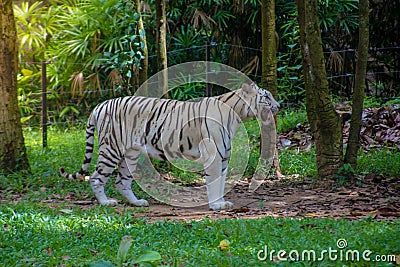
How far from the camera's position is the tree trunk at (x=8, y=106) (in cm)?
786

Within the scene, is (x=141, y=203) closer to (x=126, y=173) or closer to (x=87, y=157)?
(x=126, y=173)

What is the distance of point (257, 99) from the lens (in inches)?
267

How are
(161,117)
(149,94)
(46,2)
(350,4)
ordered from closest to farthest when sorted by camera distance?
1. (161,117)
2. (149,94)
3. (350,4)
4. (46,2)

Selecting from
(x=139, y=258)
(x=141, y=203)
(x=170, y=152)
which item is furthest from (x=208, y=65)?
(x=139, y=258)

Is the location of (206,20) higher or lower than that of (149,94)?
higher

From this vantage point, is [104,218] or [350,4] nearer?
[104,218]

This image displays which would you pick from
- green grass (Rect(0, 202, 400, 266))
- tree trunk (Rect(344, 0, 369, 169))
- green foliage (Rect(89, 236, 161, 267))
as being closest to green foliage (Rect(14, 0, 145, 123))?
tree trunk (Rect(344, 0, 369, 169))

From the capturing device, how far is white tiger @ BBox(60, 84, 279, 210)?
21.6 feet

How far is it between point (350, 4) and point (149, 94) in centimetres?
516

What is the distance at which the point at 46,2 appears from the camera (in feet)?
50.1

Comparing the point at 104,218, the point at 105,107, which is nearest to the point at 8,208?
the point at 104,218

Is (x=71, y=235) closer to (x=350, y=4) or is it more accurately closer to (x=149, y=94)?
(x=149, y=94)

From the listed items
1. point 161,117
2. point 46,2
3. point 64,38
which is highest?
point 46,2

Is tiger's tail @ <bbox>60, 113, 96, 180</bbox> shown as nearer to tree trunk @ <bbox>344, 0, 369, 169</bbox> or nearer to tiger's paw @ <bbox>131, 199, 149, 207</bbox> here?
tiger's paw @ <bbox>131, 199, 149, 207</bbox>
